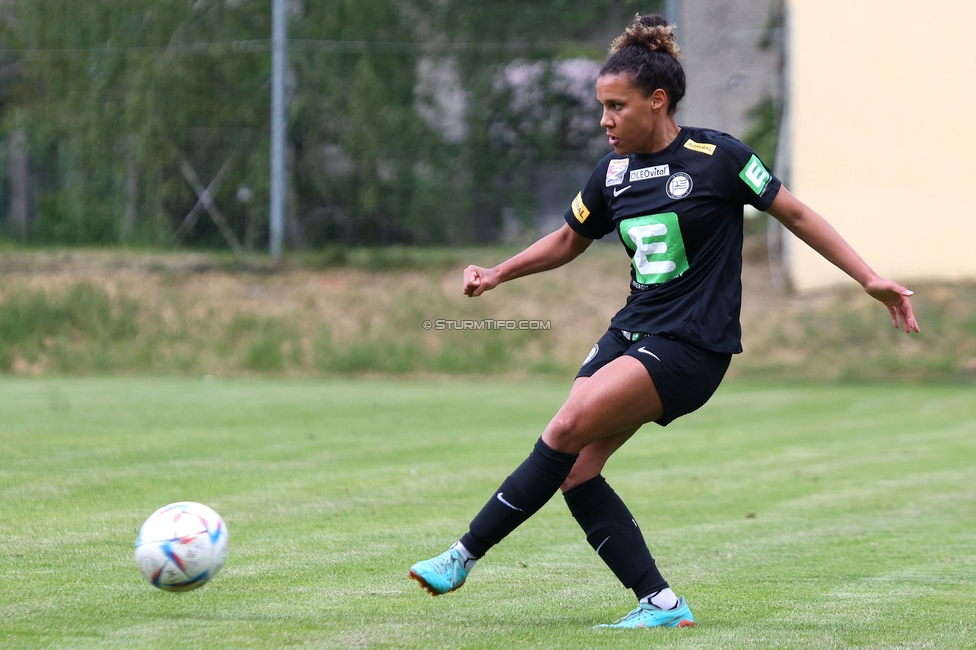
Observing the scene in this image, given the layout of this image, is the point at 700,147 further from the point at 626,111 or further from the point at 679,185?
the point at 626,111

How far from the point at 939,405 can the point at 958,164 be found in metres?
6.48

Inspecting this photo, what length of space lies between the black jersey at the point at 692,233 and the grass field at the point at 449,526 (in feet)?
3.61

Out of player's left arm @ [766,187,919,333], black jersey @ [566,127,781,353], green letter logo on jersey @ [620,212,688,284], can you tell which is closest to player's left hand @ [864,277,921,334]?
player's left arm @ [766,187,919,333]

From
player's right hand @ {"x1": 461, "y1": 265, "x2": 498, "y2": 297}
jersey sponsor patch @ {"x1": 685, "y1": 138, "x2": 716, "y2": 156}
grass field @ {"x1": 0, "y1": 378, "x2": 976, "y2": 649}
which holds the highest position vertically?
jersey sponsor patch @ {"x1": 685, "y1": 138, "x2": 716, "y2": 156}

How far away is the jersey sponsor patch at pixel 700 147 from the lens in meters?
4.41

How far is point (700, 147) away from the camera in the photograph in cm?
443

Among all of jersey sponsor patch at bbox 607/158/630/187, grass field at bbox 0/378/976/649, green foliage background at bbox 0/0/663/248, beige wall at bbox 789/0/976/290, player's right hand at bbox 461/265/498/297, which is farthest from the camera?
green foliage background at bbox 0/0/663/248

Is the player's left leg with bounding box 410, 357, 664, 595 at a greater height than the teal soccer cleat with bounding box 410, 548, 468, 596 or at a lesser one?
greater

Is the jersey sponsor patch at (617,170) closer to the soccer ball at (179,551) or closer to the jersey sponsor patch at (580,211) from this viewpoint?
the jersey sponsor patch at (580,211)

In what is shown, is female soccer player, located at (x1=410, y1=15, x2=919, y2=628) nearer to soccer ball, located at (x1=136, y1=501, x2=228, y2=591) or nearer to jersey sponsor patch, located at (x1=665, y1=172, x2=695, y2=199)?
jersey sponsor patch, located at (x1=665, y1=172, x2=695, y2=199)

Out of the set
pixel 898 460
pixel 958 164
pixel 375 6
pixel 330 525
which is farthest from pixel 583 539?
pixel 375 6

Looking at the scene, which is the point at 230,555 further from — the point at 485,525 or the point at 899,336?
the point at 899,336

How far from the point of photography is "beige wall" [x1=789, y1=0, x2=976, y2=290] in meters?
19.0

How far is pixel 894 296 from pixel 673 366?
0.89 metres
